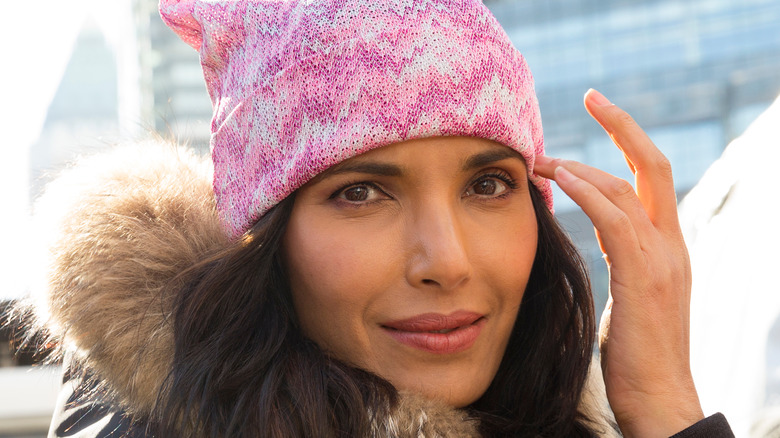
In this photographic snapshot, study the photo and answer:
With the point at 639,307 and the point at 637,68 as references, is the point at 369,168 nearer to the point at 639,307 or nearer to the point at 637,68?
the point at 639,307

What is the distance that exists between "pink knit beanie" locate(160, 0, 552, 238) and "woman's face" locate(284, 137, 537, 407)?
5 centimetres

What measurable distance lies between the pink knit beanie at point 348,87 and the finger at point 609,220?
0.14 metres

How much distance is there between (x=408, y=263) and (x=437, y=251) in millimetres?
68

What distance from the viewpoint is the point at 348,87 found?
1404 millimetres

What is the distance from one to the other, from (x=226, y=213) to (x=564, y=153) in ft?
168

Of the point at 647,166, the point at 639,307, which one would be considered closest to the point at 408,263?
the point at 639,307

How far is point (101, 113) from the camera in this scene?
79.4m

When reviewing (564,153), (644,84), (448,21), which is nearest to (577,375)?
(448,21)

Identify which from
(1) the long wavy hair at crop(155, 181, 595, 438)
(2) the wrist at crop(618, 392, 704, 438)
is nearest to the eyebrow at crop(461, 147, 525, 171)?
(1) the long wavy hair at crop(155, 181, 595, 438)

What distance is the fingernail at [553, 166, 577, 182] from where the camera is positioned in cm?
162

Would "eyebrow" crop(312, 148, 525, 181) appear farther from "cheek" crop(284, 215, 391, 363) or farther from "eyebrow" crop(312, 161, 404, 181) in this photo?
"cheek" crop(284, 215, 391, 363)

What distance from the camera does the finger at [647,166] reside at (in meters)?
1.70

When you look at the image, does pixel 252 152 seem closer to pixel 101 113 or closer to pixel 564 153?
pixel 564 153

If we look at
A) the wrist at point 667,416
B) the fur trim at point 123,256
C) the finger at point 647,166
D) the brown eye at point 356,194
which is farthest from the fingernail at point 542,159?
the fur trim at point 123,256
